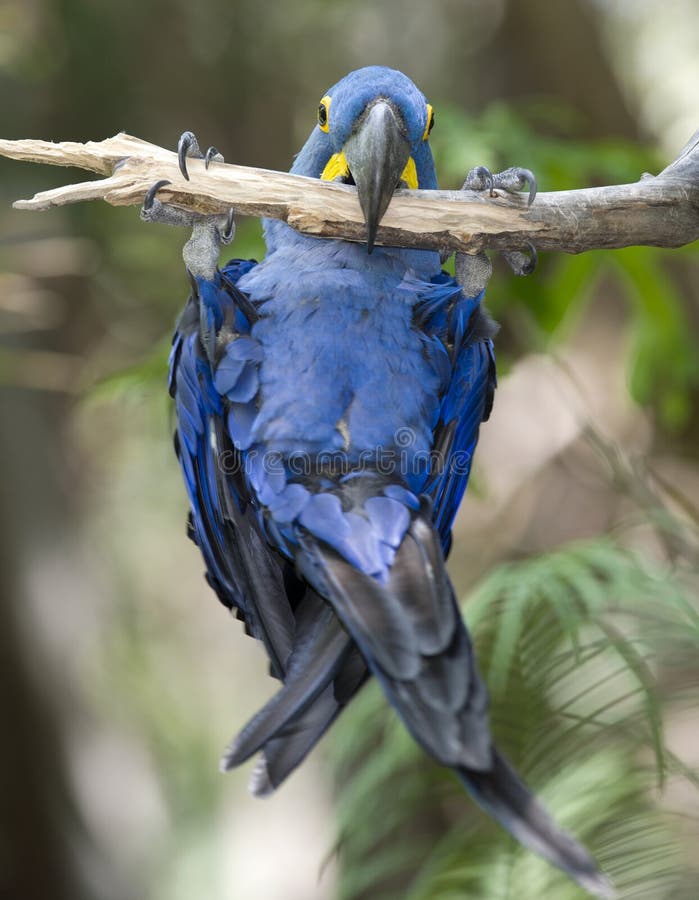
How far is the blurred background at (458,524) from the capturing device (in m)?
2.44

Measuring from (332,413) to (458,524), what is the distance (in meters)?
3.38

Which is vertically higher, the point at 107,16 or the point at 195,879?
the point at 107,16

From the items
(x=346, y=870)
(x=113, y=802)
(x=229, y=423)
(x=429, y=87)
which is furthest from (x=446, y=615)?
(x=429, y=87)

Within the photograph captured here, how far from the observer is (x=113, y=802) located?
4195mm

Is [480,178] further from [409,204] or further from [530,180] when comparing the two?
[409,204]

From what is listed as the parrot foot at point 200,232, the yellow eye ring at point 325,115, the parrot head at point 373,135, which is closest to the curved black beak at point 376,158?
the parrot head at point 373,135

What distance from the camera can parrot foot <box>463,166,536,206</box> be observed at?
1916 mm

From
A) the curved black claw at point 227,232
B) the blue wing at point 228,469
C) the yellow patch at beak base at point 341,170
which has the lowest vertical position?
the blue wing at point 228,469

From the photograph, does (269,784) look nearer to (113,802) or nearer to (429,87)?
(113,802)

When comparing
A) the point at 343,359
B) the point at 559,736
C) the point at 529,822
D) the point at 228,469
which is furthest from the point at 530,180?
the point at 559,736

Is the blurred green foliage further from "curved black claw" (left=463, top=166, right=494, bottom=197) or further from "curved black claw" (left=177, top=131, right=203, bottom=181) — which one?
"curved black claw" (left=177, top=131, right=203, bottom=181)

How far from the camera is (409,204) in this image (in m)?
1.88

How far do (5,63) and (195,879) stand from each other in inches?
170

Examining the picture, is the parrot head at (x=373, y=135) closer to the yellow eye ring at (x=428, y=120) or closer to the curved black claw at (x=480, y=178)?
the yellow eye ring at (x=428, y=120)
